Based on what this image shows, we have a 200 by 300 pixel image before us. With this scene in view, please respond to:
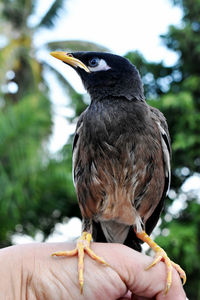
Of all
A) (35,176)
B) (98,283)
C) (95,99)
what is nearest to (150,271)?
(98,283)

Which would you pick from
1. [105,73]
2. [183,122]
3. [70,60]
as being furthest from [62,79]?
[105,73]

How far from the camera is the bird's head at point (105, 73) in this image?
2.65m

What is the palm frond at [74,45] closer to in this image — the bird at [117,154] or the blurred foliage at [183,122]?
the blurred foliage at [183,122]

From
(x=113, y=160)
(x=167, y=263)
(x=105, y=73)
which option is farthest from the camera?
(x=105, y=73)

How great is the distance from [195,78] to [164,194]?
21.2ft

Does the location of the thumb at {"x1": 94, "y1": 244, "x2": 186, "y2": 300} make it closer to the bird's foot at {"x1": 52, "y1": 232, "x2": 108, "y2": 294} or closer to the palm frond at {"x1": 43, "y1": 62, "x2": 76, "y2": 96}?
the bird's foot at {"x1": 52, "y1": 232, "x2": 108, "y2": 294}

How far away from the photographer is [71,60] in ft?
8.93

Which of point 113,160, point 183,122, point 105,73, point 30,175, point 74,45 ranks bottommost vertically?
point 30,175

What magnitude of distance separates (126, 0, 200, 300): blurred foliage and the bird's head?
545 cm

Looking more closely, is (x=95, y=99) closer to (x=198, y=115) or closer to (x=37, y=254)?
(x=37, y=254)

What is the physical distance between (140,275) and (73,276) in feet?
1.41

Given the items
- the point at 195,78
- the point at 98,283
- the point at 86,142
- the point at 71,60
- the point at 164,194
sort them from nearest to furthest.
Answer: the point at 98,283 < the point at 86,142 < the point at 71,60 < the point at 164,194 < the point at 195,78

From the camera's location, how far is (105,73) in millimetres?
2672

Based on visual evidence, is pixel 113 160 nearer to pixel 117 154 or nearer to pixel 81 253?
pixel 117 154
